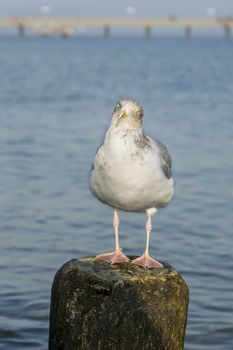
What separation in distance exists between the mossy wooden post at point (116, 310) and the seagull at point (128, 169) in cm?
30

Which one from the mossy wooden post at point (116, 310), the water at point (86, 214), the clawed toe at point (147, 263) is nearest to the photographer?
the mossy wooden post at point (116, 310)

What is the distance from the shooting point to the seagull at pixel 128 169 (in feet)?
18.2

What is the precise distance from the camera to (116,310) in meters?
5.40

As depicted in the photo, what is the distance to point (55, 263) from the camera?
1016 cm

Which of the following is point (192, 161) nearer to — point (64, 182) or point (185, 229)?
point (64, 182)

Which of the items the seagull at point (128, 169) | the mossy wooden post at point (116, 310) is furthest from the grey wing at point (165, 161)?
the mossy wooden post at point (116, 310)

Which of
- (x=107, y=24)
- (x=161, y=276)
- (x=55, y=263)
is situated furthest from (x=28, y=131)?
(x=107, y=24)

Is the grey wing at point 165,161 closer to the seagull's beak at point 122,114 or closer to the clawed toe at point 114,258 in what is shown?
the seagull's beak at point 122,114

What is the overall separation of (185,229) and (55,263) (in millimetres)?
2334

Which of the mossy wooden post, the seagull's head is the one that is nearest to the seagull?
the seagull's head

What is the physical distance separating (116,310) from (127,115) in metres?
1.13

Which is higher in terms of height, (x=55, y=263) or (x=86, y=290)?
(x=86, y=290)

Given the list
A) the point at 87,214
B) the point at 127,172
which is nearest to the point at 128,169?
the point at 127,172

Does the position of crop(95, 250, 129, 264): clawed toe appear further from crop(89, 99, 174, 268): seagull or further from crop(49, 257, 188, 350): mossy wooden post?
crop(49, 257, 188, 350): mossy wooden post
